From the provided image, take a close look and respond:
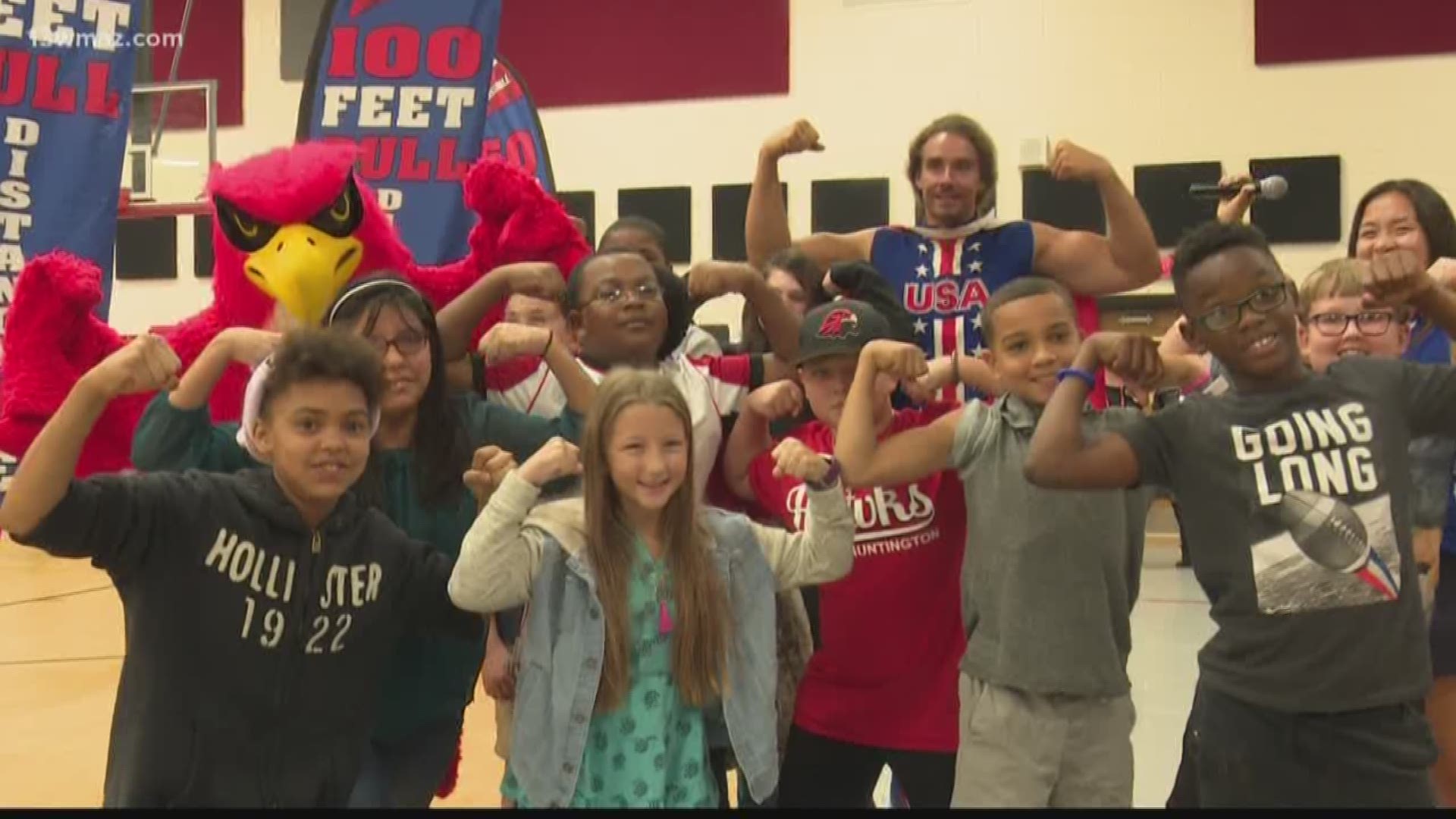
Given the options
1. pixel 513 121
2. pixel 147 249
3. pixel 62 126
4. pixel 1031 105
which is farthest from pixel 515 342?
pixel 147 249

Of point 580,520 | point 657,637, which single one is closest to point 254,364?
point 580,520

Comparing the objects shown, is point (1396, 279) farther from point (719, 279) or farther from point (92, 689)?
point (92, 689)

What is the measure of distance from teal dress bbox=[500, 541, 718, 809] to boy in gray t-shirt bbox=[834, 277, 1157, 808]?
1.57ft

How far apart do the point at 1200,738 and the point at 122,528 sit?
188cm

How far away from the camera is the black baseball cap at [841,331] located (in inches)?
114

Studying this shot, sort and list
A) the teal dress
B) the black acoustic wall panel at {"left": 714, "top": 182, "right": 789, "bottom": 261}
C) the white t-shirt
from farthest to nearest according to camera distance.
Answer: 1. the black acoustic wall panel at {"left": 714, "top": 182, "right": 789, "bottom": 261}
2. the white t-shirt
3. the teal dress

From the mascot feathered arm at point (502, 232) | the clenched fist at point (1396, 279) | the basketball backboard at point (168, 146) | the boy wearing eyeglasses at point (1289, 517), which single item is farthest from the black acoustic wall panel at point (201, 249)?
the clenched fist at point (1396, 279)

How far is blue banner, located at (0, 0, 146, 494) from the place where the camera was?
229 inches

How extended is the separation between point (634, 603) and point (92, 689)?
4.35m

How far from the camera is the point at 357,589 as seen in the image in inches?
97.7

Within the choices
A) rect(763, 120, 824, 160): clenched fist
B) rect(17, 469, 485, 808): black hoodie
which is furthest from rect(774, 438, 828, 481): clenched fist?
rect(763, 120, 824, 160): clenched fist

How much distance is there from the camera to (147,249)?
44.7 ft

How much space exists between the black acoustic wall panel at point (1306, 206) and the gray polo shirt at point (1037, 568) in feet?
28.3
